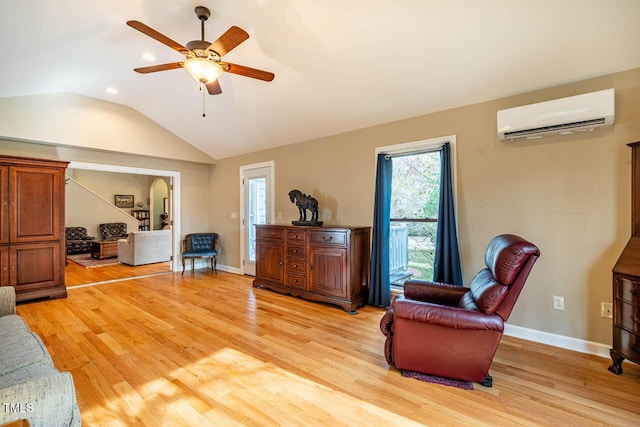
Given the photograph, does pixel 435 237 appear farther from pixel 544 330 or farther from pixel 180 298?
pixel 180 298

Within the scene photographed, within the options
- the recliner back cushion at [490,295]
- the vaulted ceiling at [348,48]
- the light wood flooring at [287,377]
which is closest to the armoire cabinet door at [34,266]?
the light wood flooring at [287,377]

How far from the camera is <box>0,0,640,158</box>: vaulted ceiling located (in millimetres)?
2246

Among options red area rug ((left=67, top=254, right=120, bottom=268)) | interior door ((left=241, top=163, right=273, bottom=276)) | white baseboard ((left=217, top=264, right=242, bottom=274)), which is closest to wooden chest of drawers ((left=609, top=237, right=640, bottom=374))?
interior door ((left=241, top=163, right=273, bottom=276))

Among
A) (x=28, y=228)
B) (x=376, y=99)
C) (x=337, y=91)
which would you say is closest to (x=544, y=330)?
(x=376, y=99)

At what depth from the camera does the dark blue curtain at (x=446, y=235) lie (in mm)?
3137

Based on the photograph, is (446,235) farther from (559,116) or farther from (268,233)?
(268,233)

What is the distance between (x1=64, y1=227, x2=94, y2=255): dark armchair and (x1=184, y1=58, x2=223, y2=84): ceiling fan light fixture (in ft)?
27.8

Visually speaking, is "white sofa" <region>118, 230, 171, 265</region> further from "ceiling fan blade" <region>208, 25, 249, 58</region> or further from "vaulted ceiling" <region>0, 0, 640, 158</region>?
"ceiling fan blade" <region>208, 25, 249, 58</region>

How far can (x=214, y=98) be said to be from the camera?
4199 mm

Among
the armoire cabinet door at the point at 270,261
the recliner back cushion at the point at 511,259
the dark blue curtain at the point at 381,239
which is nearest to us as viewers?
the recliner back cushion at the point at 511,259

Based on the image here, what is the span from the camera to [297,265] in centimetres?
413

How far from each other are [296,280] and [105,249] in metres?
6.18

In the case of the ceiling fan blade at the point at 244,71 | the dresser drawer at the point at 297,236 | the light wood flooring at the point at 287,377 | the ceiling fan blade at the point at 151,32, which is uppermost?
the ceiling fan blade at the point at 151,32

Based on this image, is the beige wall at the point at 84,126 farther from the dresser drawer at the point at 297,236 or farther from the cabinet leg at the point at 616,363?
the cabinet leg at the point at 616,363
